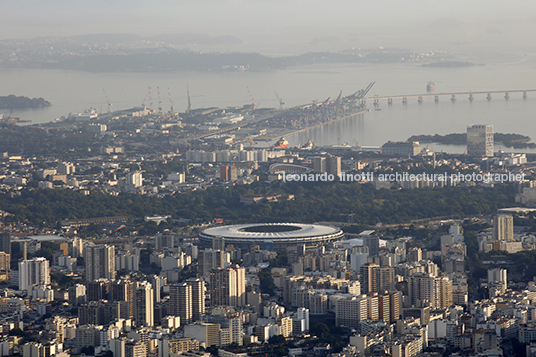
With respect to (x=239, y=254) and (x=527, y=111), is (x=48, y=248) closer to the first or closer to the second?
(x=239, y=254)

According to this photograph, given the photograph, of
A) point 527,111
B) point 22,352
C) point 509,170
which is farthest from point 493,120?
point 22,352

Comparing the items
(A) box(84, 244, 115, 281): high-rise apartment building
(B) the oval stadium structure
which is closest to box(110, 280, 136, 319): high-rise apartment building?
(A) box(84, 244, 115, 281): high-rise apartment building

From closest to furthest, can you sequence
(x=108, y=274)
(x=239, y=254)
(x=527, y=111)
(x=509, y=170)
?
(x=108, y=274) < (x=239, y=254) < (x=509, y=170) < (x=527, y=111)

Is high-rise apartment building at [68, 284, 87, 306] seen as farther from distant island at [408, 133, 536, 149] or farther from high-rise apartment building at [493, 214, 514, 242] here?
distant island at [408, 133, 536, 149]

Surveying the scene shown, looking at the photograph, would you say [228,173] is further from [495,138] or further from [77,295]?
[77,295]

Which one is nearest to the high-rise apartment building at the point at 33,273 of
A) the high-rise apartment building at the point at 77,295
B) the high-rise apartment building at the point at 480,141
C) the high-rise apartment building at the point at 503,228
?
the high-rise apartment building at the point at 77,295

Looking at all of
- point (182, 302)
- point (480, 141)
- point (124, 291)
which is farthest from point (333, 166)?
point (182, 302)
